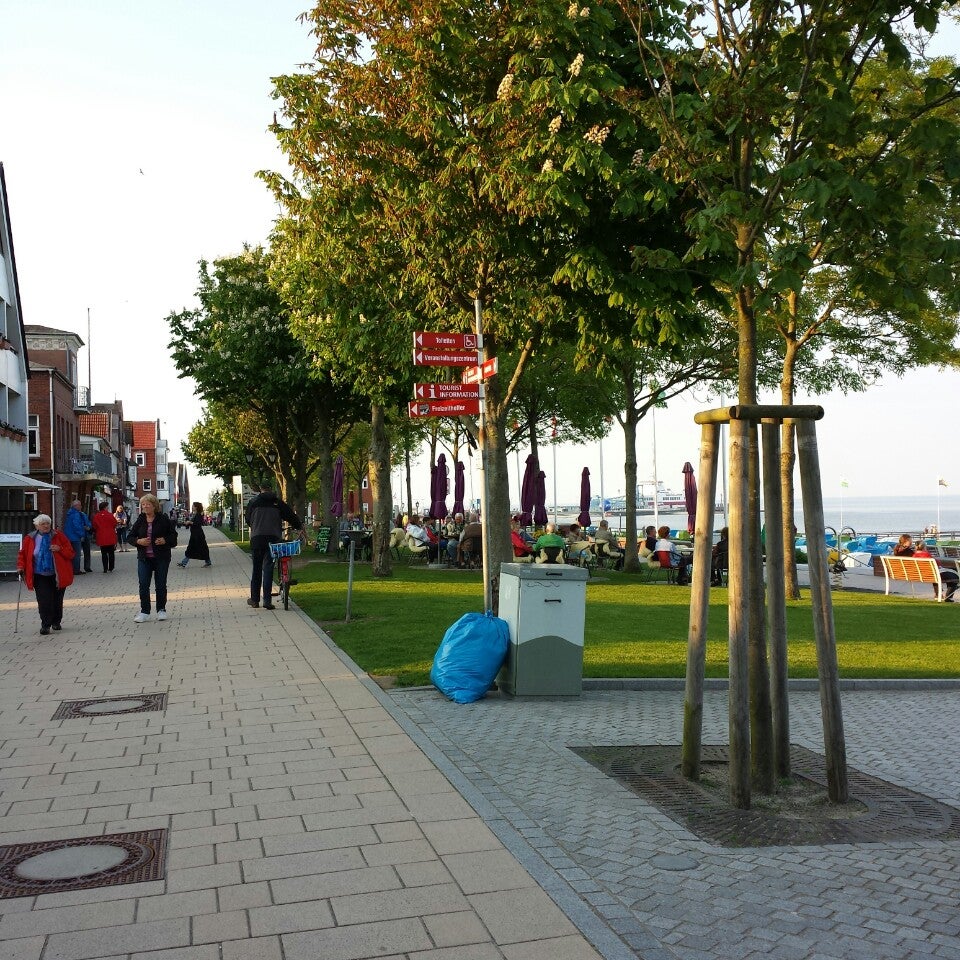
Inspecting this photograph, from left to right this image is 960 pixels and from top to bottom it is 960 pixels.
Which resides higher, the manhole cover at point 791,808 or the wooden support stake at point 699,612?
the wooden support stake at point 699,612

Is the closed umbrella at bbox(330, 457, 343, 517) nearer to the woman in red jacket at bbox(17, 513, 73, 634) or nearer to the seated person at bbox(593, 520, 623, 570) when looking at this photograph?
the seated person at bbox(593, 520, 623, 570)

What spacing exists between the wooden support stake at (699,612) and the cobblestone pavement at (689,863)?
0.54m

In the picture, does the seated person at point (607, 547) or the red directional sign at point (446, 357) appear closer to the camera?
the red directional sign at point (446, 357)

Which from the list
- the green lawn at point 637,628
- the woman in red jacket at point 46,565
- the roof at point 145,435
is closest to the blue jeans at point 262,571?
the green lawn at point 637,628

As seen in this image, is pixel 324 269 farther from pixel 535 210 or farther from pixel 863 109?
pixel 863 109

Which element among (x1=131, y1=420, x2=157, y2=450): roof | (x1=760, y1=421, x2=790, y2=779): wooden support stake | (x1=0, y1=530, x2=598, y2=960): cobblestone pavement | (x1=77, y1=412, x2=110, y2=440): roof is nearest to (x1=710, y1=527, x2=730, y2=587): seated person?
(x1=0, y1=530, x2=598, y2=960): cobblestone pavement

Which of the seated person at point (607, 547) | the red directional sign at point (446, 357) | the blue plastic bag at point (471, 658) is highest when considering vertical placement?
the red directional sign at point (446, 357)

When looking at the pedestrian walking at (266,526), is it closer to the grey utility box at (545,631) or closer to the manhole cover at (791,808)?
the grey utility box at (545,631)

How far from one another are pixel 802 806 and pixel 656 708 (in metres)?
2.89

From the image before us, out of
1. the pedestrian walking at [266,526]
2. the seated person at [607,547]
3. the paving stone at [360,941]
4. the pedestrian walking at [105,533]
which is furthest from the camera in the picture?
the pedestrian walking at [105,533]

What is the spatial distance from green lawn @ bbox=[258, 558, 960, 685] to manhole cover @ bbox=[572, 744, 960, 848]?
10.7ft

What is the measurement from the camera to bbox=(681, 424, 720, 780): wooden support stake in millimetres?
6258

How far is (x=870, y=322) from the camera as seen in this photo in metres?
20.4

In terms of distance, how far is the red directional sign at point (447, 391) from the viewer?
10.5 meters
